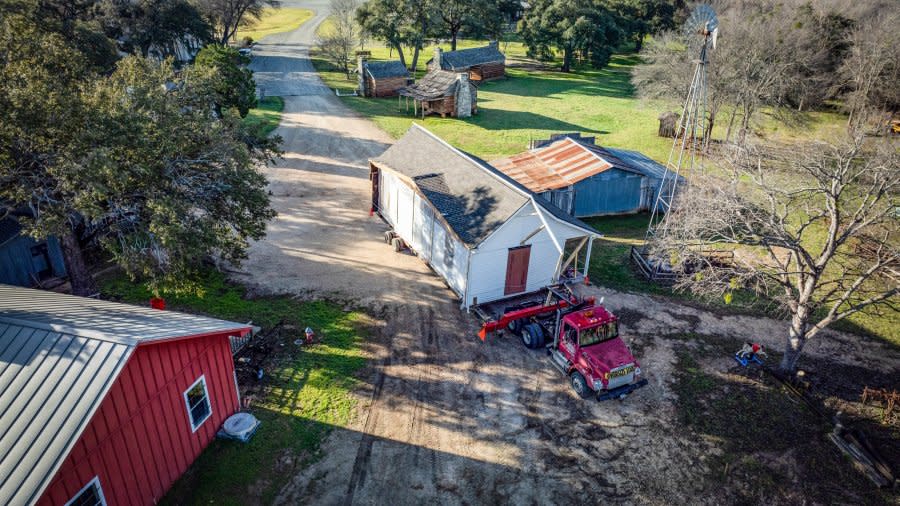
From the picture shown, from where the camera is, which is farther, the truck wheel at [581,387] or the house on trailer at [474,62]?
the house on trailer at [474,62]

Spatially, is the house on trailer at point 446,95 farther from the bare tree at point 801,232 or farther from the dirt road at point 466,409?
the bare tree at point 801,232

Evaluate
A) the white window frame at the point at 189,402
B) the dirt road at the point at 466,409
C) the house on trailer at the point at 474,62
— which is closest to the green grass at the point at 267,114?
the house on trailer at the point at 474,62

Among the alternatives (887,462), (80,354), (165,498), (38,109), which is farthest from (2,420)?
(887,462)

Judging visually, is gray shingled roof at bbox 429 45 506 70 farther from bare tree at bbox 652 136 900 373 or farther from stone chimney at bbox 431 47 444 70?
bare tree at bbox 652 136 900 373

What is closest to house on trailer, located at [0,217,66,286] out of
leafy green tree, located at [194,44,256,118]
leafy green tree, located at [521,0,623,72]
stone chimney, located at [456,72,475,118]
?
leafy green tree, located at [194,44,256,118]

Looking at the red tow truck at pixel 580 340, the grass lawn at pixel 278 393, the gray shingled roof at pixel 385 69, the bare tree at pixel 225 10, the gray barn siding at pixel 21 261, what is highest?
the bare tree at pixel 225 10

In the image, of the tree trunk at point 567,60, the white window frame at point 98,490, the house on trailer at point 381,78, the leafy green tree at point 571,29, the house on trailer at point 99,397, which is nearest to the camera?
the house on trailer at point 99,397
